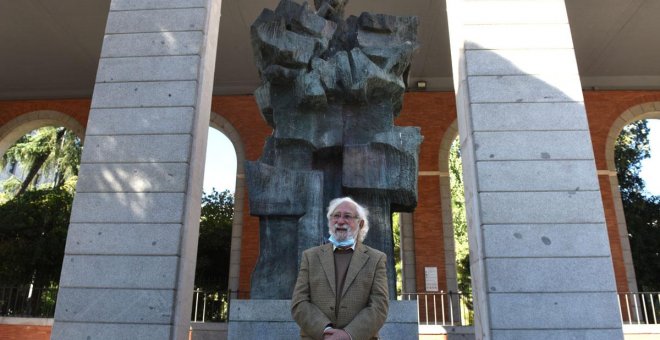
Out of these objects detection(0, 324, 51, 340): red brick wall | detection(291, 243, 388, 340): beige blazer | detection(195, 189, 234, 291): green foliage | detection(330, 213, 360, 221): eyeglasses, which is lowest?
detection(0, 324, 51, 340): red brick wall

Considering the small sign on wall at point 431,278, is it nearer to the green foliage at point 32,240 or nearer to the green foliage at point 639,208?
the green foliage at point 639,208

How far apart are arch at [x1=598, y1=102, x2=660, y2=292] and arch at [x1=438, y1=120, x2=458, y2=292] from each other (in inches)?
160

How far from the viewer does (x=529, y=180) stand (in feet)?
14.0

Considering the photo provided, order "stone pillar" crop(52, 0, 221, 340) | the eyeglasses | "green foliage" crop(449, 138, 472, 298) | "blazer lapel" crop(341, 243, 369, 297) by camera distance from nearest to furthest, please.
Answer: "blazer lapel" crop(341, 243, 369, 297) → the eyeglasses → "stone pillar" crop(52, 0, 221, 340) → "green foliage" crop(449, 138, 472, 298)

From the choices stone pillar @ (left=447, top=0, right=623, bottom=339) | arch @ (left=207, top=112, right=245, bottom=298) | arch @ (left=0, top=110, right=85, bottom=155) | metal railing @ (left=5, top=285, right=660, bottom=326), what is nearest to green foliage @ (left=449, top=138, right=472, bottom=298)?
metal railing @ (left=5, top=285, right=660, bottom=326)

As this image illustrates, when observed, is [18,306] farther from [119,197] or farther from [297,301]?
[297,301]

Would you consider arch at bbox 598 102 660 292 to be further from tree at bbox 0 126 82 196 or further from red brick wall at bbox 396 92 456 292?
tree at bbox 0 126 82 196

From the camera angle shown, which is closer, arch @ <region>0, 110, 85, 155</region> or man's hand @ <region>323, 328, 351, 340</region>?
man's hand @ <region>323, 328, 351, 340</region>

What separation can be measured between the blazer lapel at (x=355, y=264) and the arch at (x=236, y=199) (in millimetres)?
10081

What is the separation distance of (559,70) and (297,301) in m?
3.72

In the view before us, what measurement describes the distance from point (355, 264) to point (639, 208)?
20.4m

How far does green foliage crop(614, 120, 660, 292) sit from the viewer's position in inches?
674

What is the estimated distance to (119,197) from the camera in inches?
174

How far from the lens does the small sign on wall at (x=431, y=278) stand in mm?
11828
